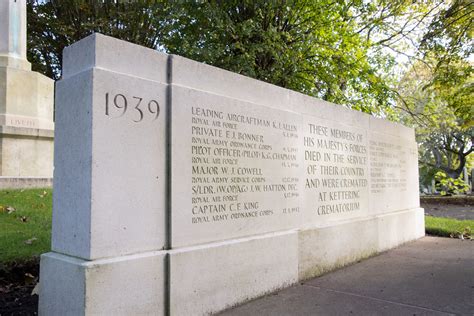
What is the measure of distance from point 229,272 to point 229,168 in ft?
3.22

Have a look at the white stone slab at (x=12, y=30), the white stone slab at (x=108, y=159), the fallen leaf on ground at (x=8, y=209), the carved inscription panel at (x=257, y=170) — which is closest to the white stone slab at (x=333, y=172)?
the carved inscription panel at (x=257, y=170)

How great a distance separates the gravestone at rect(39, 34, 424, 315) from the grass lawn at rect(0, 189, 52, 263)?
165cm

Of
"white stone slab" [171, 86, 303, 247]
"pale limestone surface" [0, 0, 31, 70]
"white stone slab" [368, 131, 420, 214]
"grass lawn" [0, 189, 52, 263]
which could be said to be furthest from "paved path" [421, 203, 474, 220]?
"pale limestone surface" [0, 0, 31, 70]

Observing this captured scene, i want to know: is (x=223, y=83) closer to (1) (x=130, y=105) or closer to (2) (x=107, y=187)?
(1) (x=130, y=105)

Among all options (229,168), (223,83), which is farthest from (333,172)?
(223,83)

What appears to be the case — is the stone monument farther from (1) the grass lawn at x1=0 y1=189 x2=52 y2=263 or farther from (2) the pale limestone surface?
(1) the grass lawn at x1=0 y1=189 x2=52 y2=263

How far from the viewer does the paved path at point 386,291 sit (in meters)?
3.68

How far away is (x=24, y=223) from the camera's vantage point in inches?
225

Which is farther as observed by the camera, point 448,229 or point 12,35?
point 12,35

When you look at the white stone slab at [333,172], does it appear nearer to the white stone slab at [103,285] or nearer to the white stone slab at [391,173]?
the white stone slab at [391,173]

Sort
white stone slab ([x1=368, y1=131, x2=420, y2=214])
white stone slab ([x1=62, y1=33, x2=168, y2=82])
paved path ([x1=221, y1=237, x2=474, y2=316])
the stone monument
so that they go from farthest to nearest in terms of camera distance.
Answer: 1. the stone monument
2. white stone slab ([x1=368, y1=131, x2=420, y2=214])
3. paved path ([x1=221, y1=237, x2=474, y2=316])
4. white stone slab ([x1=62, y1=33, x2=168, y2=82])

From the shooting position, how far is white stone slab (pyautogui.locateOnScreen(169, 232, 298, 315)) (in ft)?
10.9

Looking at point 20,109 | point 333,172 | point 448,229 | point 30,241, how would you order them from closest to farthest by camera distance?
point 30,241, point 333,172, point 448,229, point 20,109

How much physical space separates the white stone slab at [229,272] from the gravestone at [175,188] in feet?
0.04
